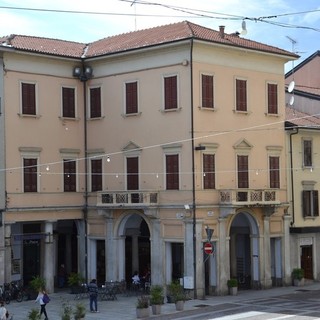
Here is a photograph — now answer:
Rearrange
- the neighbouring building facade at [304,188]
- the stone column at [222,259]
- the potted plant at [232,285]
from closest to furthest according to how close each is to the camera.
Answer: the stone column at [222,259]
the potted plant at [232,285]
the neighbouring building facade at [304,188]

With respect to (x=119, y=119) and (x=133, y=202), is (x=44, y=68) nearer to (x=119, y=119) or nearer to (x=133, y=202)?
(x=119, y=119)

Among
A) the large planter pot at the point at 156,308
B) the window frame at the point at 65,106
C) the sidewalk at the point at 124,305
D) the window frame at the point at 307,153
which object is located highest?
the window frame at the point at 65,106

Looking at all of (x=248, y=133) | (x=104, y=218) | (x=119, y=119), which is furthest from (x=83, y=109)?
(x=248, y=133)

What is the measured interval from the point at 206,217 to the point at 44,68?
1250cm

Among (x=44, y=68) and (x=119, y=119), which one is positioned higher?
(x=44, y=68)

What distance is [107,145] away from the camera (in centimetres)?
4766

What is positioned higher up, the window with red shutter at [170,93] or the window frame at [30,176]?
the window with red shutter at [170,93]

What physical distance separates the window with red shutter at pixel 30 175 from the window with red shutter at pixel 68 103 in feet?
11.9

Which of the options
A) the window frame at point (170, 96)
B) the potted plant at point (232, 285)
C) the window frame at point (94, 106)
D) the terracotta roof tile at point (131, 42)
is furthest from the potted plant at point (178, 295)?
the terracotta roof tile at point (131, 42)

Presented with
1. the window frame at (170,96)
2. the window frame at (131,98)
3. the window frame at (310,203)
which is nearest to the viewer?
the window frame at (170,96)

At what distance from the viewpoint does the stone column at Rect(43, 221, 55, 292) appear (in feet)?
152

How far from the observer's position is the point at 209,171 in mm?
44438

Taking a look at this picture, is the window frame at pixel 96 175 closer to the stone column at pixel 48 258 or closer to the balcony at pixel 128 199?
the balcony at pixel 128 199

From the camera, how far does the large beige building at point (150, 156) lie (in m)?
44.2
